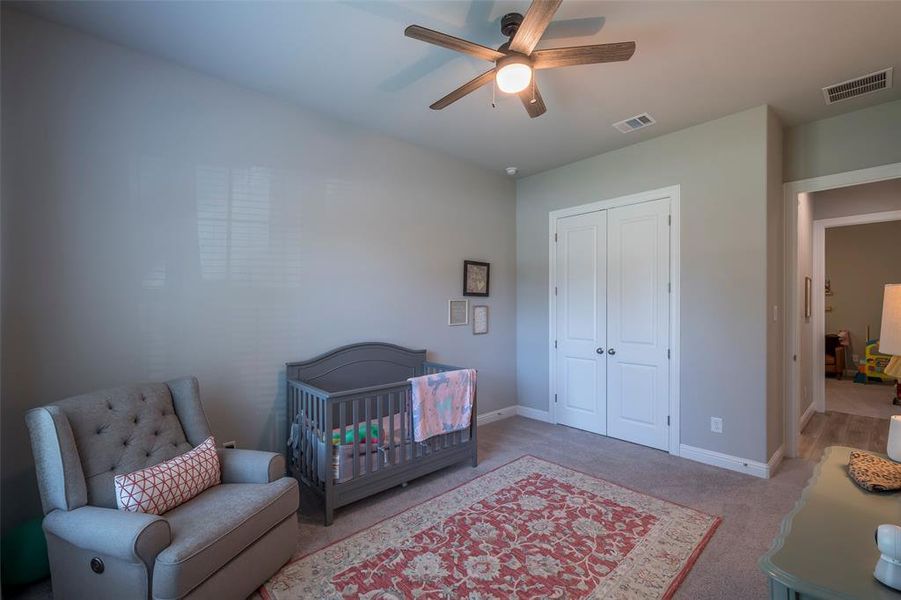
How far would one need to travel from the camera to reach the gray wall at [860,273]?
266 inches

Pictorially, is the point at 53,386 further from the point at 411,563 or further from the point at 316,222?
the point at 411,563

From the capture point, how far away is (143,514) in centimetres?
157

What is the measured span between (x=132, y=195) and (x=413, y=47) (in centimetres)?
186

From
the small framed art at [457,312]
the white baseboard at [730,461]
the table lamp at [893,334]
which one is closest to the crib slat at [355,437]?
the small framed art at [457,312]

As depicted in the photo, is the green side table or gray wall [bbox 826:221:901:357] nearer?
the green side table

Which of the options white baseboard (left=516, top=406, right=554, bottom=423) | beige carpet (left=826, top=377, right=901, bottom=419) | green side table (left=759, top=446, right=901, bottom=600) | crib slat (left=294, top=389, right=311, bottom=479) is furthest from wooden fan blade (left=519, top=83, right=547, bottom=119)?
beige carpet (left=826, top=377, right=901, bottom=419)

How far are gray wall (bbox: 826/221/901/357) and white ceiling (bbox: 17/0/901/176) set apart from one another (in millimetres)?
5761

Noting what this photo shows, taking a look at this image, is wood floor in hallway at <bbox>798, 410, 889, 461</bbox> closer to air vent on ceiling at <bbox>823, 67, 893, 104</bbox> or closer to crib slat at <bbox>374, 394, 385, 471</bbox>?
air vent on ceiling at <bbox>823, 67, 893, 104</bbox>

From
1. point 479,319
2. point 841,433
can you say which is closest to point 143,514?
point 479,319

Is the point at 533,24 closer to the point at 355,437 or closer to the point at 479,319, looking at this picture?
the point at 355,437

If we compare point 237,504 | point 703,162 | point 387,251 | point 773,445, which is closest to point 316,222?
point 387,251

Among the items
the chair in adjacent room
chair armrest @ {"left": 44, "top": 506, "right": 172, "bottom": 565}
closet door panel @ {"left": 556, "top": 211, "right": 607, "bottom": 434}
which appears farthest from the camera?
the chair in adjacent room

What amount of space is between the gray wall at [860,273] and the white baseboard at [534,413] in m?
6.59

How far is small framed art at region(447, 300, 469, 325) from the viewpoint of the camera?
13.4ft
